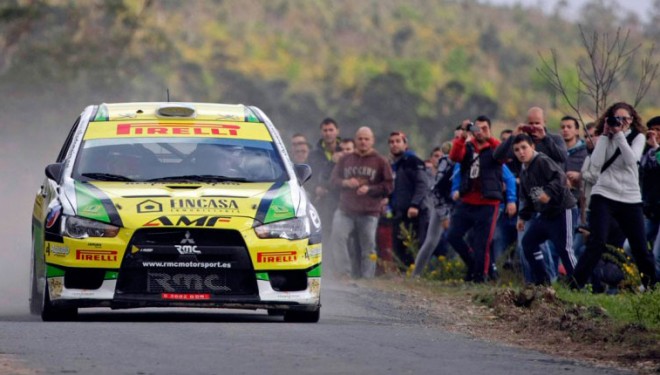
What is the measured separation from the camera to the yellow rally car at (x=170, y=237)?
13430 millimetres

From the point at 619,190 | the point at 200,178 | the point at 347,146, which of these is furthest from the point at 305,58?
the point at 200,178

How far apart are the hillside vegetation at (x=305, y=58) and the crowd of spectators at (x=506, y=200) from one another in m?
23.2

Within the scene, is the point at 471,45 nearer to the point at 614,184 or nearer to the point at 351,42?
the point at 351,42

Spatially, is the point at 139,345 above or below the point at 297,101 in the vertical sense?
below

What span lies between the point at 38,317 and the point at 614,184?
17.8 ft

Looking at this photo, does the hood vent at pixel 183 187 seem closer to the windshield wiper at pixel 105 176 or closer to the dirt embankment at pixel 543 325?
the windshield wiper at pixel 105 176

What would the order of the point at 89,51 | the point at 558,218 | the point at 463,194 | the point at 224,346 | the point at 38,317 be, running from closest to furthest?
1. the point at 224,346
2. the point at 38,317
3. the point at 558,218
4. the point at 463,194
5. the point at 89,51

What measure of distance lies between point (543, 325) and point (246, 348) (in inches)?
140

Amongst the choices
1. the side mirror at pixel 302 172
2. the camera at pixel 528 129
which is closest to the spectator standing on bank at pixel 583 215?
the camera at pixel 528 129

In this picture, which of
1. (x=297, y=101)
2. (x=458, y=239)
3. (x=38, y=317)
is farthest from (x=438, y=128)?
(x=38, y=317)

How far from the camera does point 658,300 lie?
540 inches

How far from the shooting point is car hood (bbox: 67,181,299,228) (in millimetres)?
13477

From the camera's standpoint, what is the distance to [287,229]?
13727mm

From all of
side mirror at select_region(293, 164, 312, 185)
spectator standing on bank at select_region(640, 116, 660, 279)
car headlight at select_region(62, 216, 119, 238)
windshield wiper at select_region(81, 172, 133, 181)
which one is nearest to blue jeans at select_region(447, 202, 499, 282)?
spectator standing on bank at select_region(640, 116, 660, 279)
